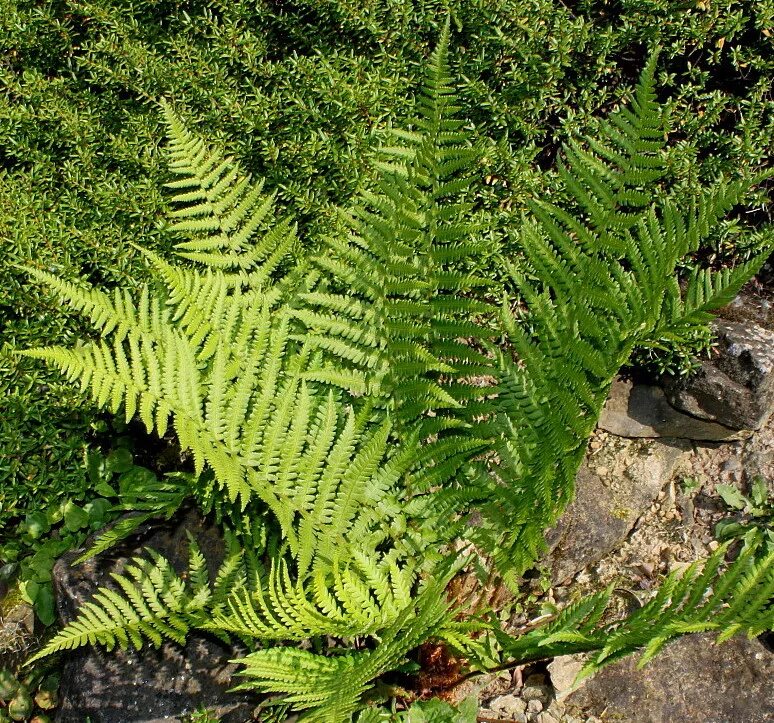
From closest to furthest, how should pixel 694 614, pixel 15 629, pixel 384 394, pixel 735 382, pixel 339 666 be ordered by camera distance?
pixel 694 614 → pixel 339 666 → pixel 384 394 → pixel 735 382 → pixel 15 629

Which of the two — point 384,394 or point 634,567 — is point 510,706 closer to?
point 634,567

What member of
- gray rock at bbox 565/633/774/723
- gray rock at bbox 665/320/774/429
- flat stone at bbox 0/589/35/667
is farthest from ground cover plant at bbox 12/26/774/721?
flat stone at bbox 0/589/35/667

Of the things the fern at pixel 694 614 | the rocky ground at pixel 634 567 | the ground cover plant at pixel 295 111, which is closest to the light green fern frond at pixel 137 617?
the rocky ground at pixel 634 567

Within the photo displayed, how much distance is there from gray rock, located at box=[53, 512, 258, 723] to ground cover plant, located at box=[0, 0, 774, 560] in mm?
612

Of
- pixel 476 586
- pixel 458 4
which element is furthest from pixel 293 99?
pixel 476 586

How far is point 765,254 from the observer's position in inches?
59.9

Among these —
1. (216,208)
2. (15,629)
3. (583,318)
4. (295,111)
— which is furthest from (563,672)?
(295,111)

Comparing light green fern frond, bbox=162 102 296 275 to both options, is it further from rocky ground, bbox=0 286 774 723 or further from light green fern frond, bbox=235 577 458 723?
light green fern frond, bbox=235 577 458 723

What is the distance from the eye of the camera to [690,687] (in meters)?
2.10

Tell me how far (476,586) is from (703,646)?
2.21 ft

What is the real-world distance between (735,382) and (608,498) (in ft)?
1.78

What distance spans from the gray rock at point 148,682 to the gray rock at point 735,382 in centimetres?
162

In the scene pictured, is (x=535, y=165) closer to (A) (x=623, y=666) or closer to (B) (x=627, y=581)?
(B) (x=627, y=581)

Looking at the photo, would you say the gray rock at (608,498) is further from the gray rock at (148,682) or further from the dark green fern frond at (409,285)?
the gray rock at (148,682)
